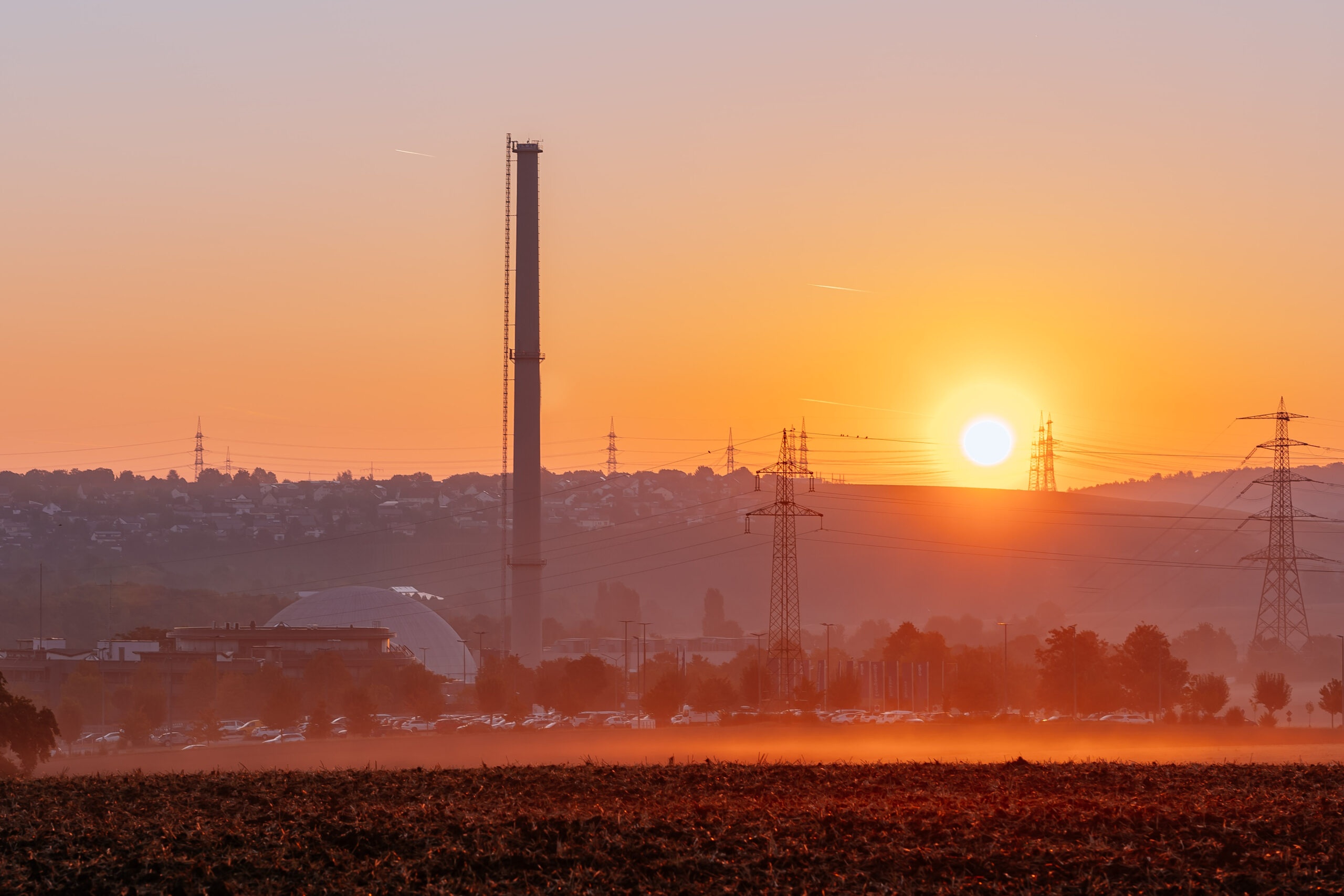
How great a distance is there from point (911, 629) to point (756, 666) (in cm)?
2384

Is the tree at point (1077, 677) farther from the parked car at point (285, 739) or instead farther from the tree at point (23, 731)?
the tree at point (23, 731)

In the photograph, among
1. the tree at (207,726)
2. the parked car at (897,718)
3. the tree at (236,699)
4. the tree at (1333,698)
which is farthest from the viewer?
the tree at (236,699)

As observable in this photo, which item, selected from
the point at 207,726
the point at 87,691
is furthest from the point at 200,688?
the point at 207,726

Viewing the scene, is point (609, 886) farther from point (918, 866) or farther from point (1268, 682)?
point (1268, 682)

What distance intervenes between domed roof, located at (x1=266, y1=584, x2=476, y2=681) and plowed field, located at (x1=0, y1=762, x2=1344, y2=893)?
13845 cm

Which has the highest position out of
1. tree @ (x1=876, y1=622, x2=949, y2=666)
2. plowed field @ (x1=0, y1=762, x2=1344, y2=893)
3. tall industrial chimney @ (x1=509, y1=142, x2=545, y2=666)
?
tall industrial chimney @ (x1=509, y1=142, x2=545, y2=666)

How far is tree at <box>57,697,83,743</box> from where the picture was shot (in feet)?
326

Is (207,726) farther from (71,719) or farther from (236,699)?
(71,719)

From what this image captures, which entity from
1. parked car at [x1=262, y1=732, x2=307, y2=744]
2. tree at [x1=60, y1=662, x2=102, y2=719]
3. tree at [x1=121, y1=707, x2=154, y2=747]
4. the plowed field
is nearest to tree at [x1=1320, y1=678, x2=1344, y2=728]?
parked car at [x1=262, y1=732, x2=307, y2=744]

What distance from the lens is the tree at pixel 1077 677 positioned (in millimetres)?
107375

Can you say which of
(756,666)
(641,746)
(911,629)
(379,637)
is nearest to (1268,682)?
(911,629)

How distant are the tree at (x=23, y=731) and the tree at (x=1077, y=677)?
81001 mm

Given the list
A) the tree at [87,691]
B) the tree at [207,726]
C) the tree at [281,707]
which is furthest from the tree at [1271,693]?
the tree at [87,691]

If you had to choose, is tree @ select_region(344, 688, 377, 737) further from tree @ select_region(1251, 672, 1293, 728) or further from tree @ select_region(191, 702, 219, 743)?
tree @ select_region(1251, 672, 1293, 728)
